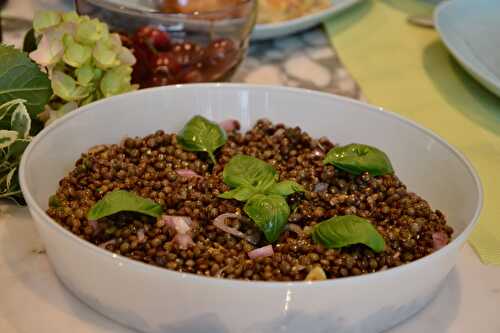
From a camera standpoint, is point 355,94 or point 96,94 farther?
point 355,94

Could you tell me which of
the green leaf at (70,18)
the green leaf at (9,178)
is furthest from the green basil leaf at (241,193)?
the green leaf at (70,18)

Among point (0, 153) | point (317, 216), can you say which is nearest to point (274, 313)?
point (317, 216)

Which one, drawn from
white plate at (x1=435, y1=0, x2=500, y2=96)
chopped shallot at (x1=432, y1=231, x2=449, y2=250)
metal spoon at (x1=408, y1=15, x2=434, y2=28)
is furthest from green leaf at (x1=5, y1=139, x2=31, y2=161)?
metal spoon at (x1=408, y1=15, x2=434, y2=28)

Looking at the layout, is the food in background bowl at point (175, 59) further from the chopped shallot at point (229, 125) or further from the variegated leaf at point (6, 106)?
the variegated leaf at point (6, 106)

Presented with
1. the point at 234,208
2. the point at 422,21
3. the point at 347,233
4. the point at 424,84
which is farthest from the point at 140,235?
the point at 422,21

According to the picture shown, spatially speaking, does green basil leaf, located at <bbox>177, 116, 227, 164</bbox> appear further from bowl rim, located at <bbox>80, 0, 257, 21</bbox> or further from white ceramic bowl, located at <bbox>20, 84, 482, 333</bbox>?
bowl rim, located at <bbox>80, 0, 257, 21</bbox>

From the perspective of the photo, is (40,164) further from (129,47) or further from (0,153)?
(129,47)
